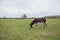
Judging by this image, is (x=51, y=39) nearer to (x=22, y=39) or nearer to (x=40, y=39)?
(x=40, y=39)

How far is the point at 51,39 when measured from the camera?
14.9 meters

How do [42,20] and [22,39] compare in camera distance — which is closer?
[22,39]

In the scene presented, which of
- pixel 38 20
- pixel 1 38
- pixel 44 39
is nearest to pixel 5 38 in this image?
pixel 1 38

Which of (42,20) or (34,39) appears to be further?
(42,20)

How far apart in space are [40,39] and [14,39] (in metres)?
2.54

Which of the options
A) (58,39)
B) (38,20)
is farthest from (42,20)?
(58,39)

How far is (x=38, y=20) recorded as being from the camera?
24547mm

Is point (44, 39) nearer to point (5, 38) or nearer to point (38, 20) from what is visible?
point (5, 38)

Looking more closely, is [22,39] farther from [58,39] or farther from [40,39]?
[58,39]

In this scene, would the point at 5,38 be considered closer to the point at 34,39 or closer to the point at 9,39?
the point at 9,39

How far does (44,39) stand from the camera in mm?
14875

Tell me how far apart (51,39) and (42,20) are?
10.2 metres

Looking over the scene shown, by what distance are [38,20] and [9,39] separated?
1062 cm

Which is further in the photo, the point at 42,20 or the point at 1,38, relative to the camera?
the point at 42,20
